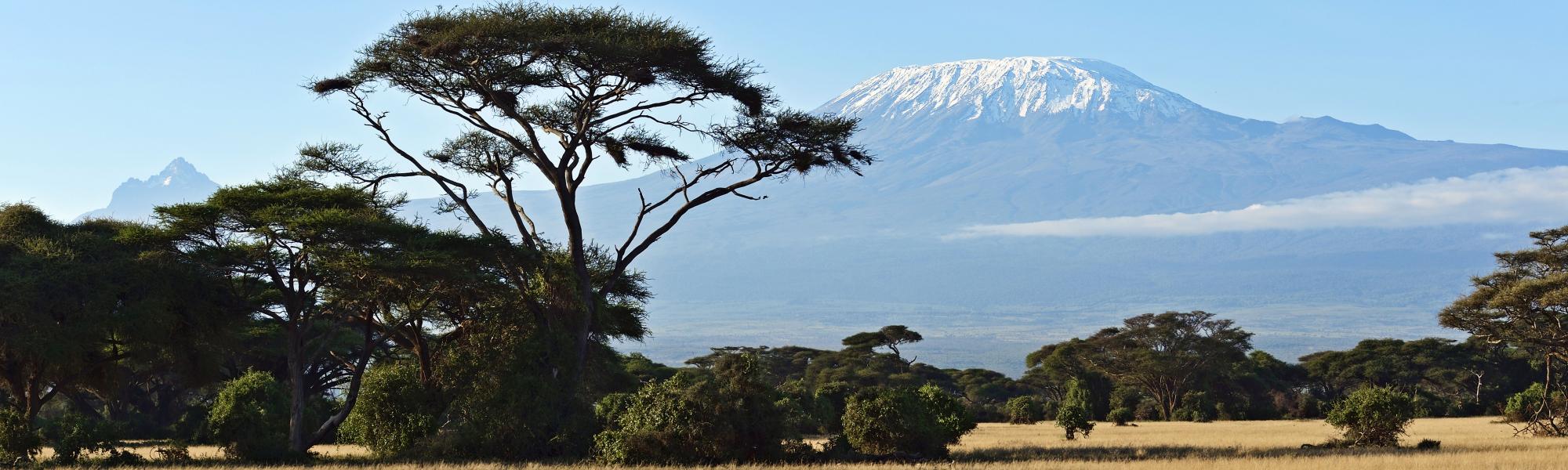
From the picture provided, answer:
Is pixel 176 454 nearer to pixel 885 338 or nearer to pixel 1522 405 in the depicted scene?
pixel 1522 405

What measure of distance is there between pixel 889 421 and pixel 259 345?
85.9 ft

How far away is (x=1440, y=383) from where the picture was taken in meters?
73.9

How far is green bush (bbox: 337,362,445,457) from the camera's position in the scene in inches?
1029

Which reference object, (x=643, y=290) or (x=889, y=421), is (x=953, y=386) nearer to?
(x=643, y=290)

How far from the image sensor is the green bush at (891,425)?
26016 mm

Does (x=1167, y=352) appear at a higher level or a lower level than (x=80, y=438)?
lower

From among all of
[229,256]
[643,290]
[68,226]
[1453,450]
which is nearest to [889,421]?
[643,290]

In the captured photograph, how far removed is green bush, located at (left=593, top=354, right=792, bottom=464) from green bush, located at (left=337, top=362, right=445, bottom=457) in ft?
10.8

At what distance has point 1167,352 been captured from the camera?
67.6 m

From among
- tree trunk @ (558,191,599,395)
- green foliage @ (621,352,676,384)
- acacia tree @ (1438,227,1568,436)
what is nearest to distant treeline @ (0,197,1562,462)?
tree trunk @ (558,191,599,395)

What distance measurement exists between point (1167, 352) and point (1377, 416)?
38.8 meters

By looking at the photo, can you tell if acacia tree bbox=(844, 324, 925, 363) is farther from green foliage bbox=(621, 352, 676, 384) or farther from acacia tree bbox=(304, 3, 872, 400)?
acacia tree bbox=(304, 3, 872, 400)

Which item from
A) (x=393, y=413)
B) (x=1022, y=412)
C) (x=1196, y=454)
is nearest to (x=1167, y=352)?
(x=1022, y=412)

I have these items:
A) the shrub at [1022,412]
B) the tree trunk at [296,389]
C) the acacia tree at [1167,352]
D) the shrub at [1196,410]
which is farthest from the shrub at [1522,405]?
the tree trunk at [296,389]
